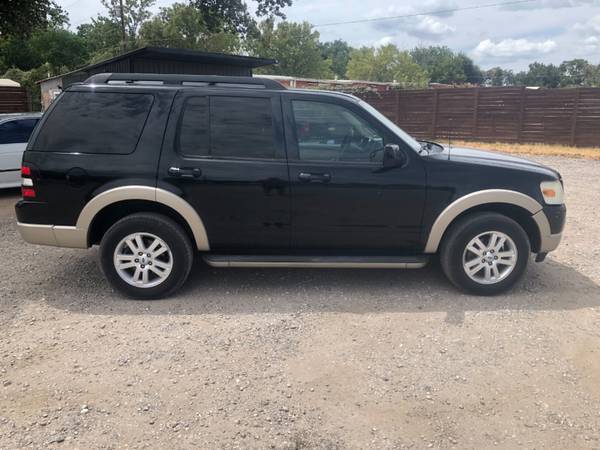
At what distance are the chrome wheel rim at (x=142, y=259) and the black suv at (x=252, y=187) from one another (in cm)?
1

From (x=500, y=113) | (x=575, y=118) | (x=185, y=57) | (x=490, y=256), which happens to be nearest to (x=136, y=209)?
(x=490, y=256)

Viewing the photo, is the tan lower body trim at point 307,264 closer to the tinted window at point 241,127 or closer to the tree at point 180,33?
the tinted window at point 241,127

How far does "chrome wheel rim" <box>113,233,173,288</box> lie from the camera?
455cm

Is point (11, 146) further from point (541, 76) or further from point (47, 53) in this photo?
point (541, 76)

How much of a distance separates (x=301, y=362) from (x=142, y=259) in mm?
1826

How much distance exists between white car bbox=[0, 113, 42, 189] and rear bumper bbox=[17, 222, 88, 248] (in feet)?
17.9

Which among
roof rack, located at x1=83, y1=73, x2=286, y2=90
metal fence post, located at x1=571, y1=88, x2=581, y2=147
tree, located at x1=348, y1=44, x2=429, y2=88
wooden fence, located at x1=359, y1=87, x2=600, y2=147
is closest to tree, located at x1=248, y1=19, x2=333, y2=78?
tree, located at x1=348, y1=44, x2=429, y2=88

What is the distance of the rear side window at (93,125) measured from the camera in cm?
448

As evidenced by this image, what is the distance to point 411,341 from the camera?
3.89 m

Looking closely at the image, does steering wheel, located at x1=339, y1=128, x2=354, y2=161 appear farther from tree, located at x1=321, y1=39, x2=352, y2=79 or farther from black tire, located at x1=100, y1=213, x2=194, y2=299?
tree, located at x1=321, y1=39, x2=352, y2=79

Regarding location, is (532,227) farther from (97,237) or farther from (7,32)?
(7,32)

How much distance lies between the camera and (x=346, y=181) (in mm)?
4480

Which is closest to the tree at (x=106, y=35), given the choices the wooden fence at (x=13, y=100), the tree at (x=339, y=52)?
the wooden fence at (x=13, y=100)

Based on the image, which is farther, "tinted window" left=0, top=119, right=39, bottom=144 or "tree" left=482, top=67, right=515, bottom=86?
"tree" left=482, top=67, right=515, bottom=86
